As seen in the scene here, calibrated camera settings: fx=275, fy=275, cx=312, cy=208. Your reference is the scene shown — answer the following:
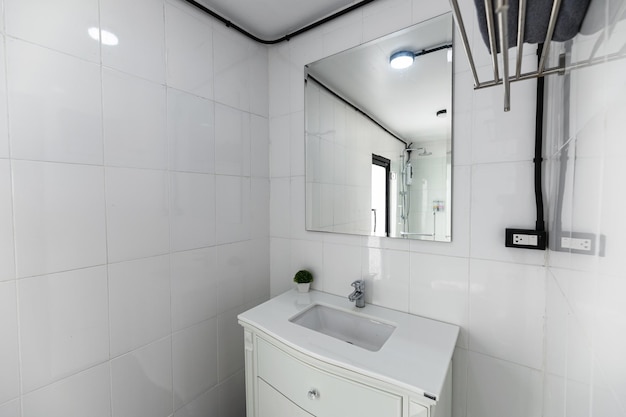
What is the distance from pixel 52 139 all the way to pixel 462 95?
1477 mm

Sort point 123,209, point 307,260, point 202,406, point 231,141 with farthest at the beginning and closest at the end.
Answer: point 307,260, point 231,141, point 202,406, point 123,209

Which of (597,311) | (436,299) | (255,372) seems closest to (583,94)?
(597,311)

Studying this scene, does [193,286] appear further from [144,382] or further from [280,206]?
[280,206]

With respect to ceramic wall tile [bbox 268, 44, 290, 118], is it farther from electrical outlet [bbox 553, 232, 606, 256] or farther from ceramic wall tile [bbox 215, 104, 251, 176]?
electrical outlet [bbox 553, 232, 606, 256]

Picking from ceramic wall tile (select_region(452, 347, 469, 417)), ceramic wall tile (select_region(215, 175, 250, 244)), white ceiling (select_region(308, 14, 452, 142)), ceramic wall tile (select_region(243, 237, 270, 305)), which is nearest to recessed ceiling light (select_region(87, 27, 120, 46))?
ceramic wall tile (select_region(215, 175, 250, 244))

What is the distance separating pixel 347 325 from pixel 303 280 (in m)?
0.33

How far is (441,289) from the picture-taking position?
1148mm

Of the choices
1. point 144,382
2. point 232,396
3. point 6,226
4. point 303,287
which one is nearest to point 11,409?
point 144,382

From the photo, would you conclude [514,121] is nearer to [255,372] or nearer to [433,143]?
[433,143]

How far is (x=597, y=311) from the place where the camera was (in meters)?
0.42

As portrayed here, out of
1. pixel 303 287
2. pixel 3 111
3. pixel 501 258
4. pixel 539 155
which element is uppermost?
pixel 3 111

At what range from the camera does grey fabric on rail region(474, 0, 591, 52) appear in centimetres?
45

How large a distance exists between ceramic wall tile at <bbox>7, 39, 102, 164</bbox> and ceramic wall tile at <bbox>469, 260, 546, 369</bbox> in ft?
4.97

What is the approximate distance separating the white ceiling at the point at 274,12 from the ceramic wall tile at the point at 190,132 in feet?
1.53
